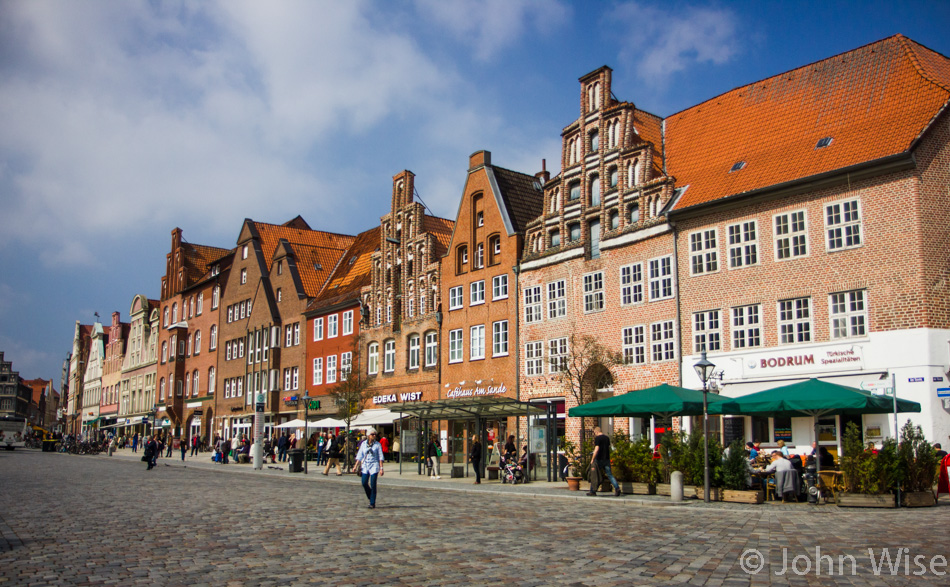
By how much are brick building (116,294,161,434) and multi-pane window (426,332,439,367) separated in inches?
1843

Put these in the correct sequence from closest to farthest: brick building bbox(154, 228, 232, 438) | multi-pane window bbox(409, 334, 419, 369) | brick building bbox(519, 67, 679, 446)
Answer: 1. brick building bbox(519, 67, 679, 446)
2. multi-pane window bbox(409, 334, 419, 369)
3. brick building bbox(154, 228, 232, 438)

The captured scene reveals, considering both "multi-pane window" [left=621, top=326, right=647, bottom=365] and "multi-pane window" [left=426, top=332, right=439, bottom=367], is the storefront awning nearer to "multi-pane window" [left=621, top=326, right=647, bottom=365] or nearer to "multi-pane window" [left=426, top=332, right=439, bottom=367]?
"multi-pane window" [left=621, top=326, right=647, bottom=365]

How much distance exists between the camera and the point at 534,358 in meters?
37.9

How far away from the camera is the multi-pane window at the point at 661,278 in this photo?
3158 cm

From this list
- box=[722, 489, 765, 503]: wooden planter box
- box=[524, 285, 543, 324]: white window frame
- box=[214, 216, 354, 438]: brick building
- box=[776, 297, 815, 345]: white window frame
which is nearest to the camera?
box=[722, 489, 765, 503]: wooden planter box

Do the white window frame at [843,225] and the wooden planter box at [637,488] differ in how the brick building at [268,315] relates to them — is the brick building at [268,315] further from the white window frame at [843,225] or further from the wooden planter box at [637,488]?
the white window frame at [843,225]

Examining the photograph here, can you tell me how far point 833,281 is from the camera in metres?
26.4

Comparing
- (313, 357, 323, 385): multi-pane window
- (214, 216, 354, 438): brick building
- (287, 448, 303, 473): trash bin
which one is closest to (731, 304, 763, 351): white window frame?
(287, 448, 303, 473): trash bin

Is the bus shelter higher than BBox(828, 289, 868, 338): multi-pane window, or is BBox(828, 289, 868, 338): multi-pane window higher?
BBox(828, 289, 868, 338): multi-pane window

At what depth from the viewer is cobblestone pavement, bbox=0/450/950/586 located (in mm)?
9516

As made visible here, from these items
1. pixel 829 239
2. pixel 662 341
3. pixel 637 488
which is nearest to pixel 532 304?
pixel 662 341

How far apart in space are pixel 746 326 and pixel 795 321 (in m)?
1.84

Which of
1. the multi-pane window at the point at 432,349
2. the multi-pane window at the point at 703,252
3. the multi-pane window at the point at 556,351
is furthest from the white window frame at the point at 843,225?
the multi-pane window at the point at 432,349

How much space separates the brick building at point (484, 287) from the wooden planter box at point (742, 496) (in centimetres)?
1837
